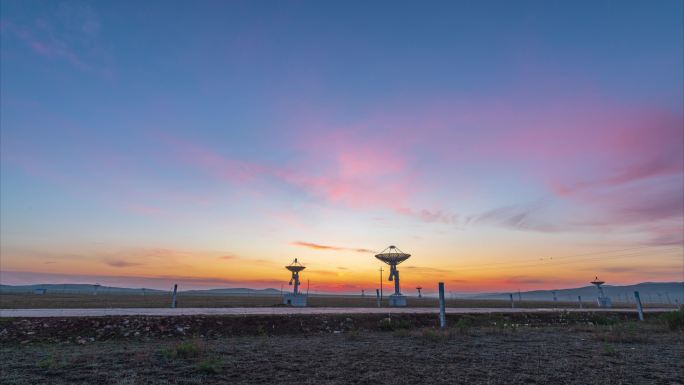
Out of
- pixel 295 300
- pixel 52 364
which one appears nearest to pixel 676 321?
pixel 52 364

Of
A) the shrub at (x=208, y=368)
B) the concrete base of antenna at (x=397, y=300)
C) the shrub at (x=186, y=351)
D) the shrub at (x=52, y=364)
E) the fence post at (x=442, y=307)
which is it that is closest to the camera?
the shrub at (x=208, y=368)

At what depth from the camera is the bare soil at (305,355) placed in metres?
9.48

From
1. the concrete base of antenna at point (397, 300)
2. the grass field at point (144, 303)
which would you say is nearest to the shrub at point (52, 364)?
the grass field at point (144, 303)

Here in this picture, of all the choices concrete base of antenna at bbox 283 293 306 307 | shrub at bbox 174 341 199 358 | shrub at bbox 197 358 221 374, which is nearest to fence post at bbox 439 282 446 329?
shrub at bbox 174 341 199 358

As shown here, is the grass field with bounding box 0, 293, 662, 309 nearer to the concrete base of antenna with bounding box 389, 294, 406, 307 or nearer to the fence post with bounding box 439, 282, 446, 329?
the concrete base of antenna with bounding box 389, 294, 406, 307

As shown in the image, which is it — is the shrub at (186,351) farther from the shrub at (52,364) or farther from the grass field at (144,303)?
the grass field at (144,303)

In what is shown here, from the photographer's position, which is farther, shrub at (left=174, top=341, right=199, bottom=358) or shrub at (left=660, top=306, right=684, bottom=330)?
shrub at (left=660, top=306, right=684, bottom=330)

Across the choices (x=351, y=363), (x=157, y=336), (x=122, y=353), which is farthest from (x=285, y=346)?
(x=157, y=336)

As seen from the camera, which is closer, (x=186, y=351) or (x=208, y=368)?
(x=208, y=368)

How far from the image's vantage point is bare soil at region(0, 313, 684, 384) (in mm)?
9477

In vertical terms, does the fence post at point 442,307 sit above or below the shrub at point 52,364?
above

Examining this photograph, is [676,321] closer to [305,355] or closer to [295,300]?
[305,355]

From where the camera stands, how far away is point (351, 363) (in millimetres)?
11352

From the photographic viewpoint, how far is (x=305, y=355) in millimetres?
12641
